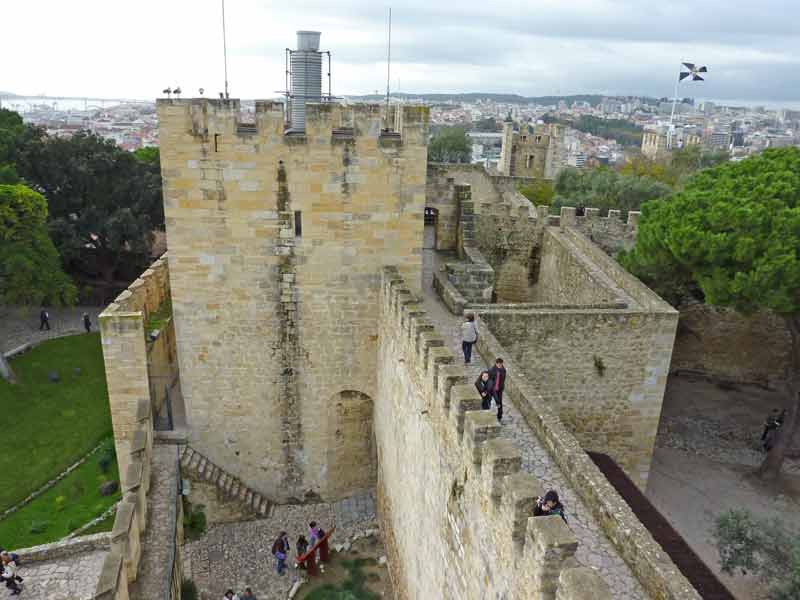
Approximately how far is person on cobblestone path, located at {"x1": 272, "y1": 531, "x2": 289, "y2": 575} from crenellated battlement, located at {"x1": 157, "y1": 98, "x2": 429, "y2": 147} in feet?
24.0

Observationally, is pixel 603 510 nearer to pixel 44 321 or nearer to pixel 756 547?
pixel 756 547

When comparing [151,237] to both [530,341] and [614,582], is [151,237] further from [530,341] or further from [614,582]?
[614,582]

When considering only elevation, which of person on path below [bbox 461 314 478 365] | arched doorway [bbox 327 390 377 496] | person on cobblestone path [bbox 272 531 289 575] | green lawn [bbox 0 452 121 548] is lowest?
green lawn [bbox 0 452 121 548]

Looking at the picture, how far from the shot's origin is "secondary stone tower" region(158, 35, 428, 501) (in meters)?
11.4

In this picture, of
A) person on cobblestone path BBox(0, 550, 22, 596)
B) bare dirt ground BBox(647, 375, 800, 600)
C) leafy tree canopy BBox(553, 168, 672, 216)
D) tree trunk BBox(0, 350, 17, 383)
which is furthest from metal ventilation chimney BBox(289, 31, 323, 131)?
leafy tree canopy BBox(553, 168, 672, 216)

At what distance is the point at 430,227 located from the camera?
759 inches

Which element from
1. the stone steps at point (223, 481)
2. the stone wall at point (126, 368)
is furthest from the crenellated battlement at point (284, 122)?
the stone steps at point (223, 481)

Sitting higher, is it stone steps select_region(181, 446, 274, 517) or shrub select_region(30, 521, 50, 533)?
stone steps select_region(181, 446, 274, 517)

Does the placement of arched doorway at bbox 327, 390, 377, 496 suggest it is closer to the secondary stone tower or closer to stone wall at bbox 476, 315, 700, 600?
the secondary stone tower

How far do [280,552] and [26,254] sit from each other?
15460mm

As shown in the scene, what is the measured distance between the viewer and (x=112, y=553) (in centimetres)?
923

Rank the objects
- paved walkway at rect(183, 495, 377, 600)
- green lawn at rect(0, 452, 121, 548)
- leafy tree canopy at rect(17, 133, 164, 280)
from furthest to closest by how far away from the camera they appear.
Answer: leafy tree canopy at rect(17, 133, 164, 280) → green lawn at rect(0, 452, 121, 548) → paved walkway at rect(183, 495, 377, 600)

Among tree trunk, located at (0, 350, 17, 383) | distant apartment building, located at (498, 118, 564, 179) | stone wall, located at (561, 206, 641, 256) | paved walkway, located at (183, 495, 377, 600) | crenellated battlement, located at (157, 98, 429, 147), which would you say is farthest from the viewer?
distant apartment building, located at (498, 118, 564, 179)

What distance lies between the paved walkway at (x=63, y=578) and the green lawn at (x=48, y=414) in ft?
7.05
